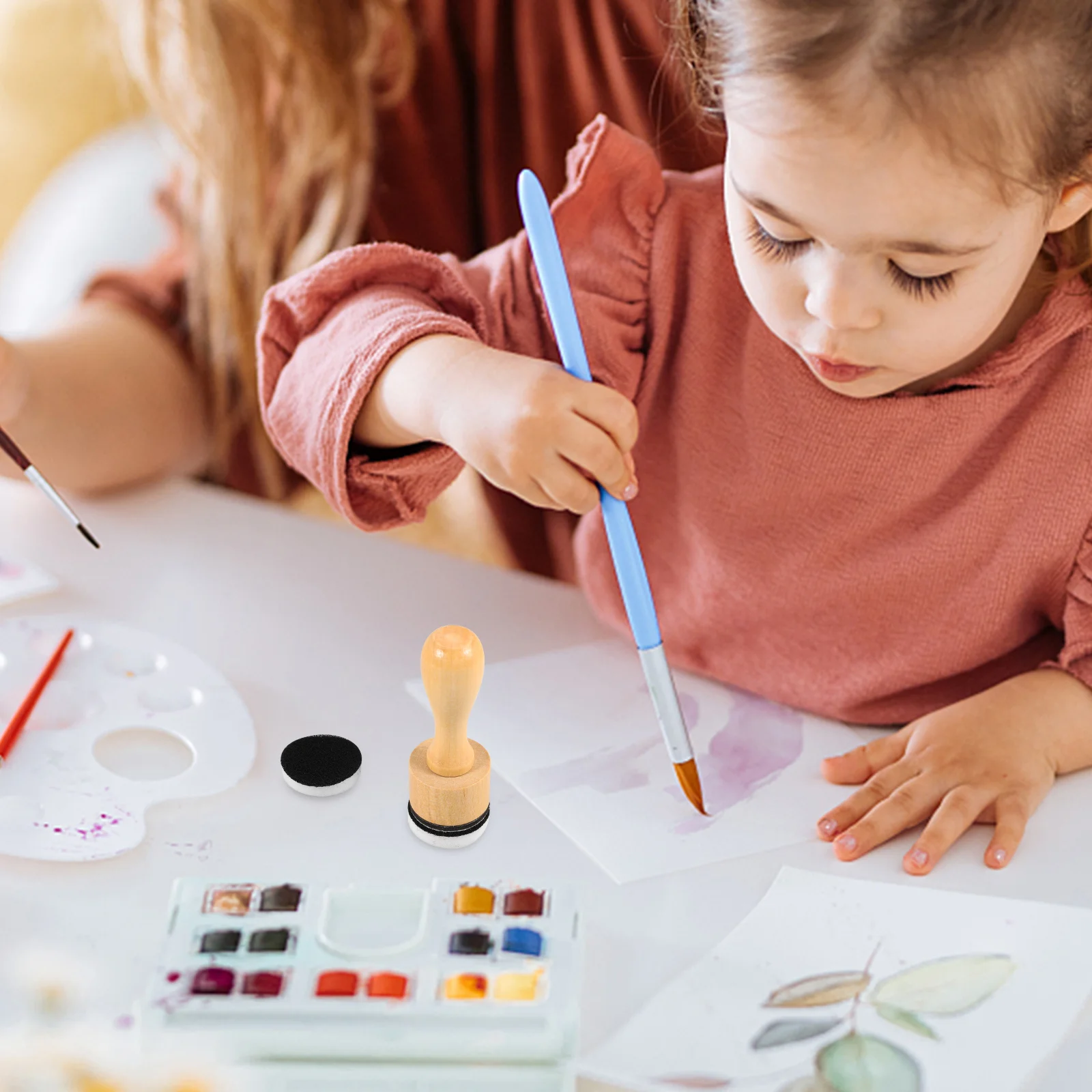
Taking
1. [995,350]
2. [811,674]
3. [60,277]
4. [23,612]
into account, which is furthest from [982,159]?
[60,277]

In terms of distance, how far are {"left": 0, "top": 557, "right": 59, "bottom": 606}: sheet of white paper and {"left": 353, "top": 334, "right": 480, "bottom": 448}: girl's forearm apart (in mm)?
213

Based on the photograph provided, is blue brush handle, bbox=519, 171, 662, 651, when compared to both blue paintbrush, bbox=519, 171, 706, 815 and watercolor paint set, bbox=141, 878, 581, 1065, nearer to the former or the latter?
blue paintbrush, bbox=519, 171, 706, 815

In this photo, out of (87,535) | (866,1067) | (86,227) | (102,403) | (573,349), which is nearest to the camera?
(866,1067)

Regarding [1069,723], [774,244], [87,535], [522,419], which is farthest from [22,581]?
[1069,723]

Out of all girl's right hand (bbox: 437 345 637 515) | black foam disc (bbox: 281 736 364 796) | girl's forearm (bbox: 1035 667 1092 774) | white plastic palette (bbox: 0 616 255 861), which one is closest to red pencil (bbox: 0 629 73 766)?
white plastic palette (bbox: 0 616 255 861)

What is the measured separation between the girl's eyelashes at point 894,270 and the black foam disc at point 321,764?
295 millimetres

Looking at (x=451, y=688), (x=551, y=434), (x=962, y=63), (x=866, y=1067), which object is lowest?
(x=866, y=1067)

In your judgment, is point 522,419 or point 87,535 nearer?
point 522,419

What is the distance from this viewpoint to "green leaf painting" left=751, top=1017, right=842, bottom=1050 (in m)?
0.49

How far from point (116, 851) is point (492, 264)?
0.37 metres

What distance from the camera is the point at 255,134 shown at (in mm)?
927

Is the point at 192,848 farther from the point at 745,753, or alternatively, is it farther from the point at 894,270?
the point at 894,270

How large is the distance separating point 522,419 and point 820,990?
0.26m

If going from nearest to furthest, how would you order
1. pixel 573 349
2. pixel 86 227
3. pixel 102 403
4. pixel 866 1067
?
pixel 866 1067, pixel 573 349, pixel 102 403, pixel 86 227
